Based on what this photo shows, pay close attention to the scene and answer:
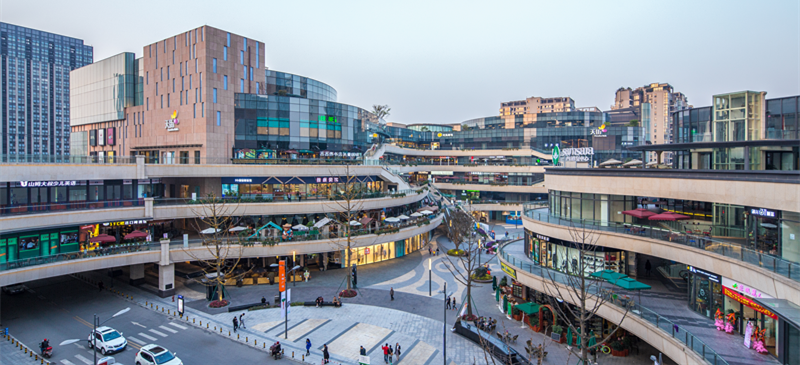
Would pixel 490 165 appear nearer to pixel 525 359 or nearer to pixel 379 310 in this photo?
pixel 379 310

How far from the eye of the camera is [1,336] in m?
28.6

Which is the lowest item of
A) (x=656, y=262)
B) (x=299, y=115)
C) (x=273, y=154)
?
(x=656, y=262)

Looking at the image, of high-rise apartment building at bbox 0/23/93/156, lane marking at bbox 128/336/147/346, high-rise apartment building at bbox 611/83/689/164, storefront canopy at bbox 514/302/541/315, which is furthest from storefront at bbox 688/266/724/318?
high-rise apartment building at bbox 611/83/689/164

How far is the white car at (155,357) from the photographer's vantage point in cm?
2323

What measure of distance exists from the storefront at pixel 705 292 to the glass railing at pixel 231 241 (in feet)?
95.7

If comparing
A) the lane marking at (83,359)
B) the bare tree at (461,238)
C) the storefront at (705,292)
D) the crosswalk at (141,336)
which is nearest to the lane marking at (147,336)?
the crosswalk at (141,336)

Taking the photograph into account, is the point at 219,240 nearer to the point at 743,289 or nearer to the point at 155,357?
the point at 155,357

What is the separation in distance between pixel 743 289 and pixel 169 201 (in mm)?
45854

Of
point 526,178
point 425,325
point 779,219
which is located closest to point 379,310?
point 425,325

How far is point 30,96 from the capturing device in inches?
5625

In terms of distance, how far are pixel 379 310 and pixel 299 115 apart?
33864 mm

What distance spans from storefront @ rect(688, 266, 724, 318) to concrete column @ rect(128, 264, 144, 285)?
46813 mm

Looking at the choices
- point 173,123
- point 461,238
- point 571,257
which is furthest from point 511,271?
point 173,123

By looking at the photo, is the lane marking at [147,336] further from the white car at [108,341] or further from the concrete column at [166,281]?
the concrete column at [166,281]
